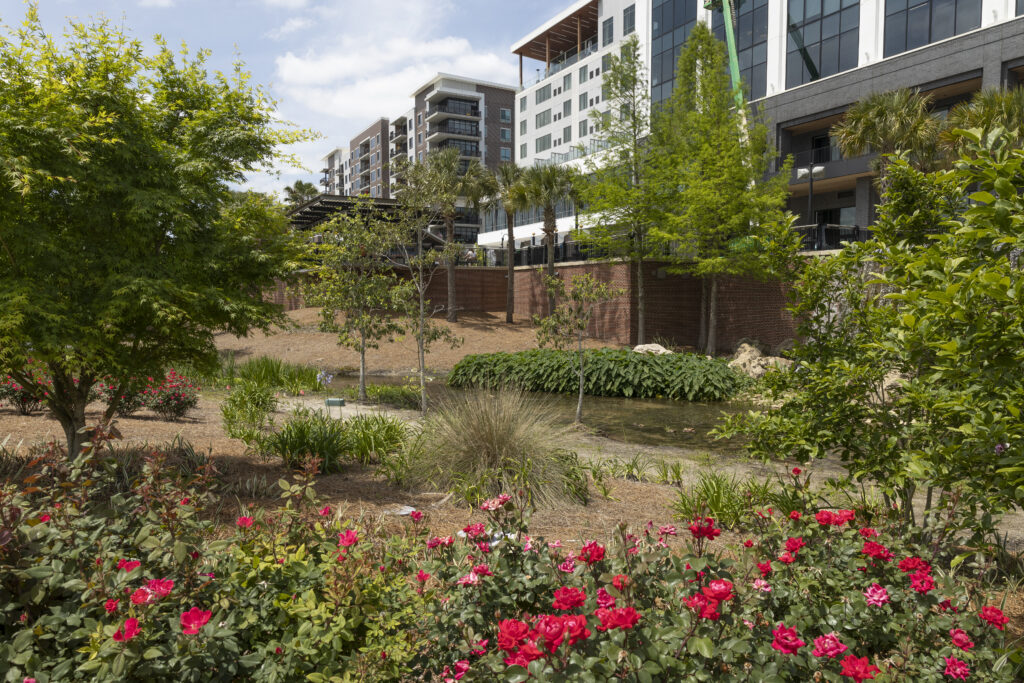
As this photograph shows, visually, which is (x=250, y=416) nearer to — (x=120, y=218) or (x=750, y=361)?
(x=120, y=218)

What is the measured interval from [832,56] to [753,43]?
4748mm

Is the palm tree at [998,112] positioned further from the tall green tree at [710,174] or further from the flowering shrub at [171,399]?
the flowering shrub at [171,399]

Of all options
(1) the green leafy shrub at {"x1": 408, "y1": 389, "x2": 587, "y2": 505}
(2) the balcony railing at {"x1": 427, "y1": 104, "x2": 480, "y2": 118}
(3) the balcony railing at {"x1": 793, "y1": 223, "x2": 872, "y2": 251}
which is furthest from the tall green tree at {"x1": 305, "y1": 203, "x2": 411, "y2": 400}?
(2) the balcony railing at {"x1": 427, "y1": 104, "x2": 480, "y2": 118}

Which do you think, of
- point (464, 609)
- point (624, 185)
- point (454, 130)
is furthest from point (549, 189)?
point (454, 130)

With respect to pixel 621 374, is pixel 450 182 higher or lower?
higher

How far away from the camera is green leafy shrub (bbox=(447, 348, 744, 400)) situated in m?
18.9

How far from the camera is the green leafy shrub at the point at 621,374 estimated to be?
62.1 ft

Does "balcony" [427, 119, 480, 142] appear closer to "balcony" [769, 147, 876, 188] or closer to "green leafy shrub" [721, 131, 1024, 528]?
"balcony" [769, 147, 876, 188]

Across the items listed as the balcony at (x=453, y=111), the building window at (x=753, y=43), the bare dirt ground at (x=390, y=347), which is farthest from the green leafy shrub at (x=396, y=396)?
the balcony at (x=453, y=111)

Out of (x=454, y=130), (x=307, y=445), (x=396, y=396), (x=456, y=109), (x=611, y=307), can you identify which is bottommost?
(x=396, y=396)

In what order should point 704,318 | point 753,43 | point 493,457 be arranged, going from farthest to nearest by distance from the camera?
point 753,43
point 704,318
point 493,457

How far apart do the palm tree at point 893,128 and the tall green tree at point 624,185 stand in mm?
7922

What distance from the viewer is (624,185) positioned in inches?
1077

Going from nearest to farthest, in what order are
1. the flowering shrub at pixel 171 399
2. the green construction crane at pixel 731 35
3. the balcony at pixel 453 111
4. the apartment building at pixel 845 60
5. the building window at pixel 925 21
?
the flowering shrub at pixel 171 399, the apartment building at pixel 845 60, the building window at pixel 925 21, the green construction crane at pixel 731 35, the balcony at pixel 453 111
